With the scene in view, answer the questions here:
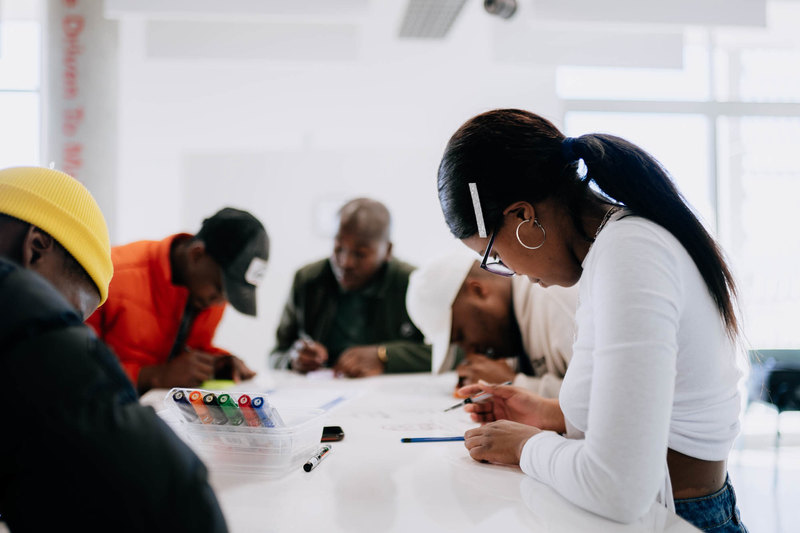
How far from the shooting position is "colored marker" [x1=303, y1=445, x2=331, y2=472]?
1031mm

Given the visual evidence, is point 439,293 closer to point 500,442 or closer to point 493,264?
point 493,264

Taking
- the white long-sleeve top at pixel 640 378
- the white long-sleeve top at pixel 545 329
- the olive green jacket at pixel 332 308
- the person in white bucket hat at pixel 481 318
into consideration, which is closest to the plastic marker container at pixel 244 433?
the white long-sleeve top at pixel 640 378

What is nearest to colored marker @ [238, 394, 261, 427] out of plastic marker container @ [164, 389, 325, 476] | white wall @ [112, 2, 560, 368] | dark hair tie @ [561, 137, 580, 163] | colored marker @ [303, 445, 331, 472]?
plastic marker container @ [164, 389, 325, 476]


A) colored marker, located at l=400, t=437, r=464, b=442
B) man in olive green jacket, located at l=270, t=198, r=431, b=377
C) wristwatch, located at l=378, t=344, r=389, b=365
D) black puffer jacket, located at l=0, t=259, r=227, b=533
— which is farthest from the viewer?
man in olive green jacket, located at l=270, t=198, r=431, b=377

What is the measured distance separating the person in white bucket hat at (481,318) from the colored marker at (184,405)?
1.01 meters

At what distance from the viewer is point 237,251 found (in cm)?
209

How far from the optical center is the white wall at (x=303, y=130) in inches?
175

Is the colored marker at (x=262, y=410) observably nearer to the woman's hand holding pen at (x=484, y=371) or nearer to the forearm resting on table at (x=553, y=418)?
the forearm resting on table at (x=553, y=418)

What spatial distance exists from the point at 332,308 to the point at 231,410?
198 centimetres

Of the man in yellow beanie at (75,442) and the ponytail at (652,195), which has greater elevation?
the ponytail at (652,195)

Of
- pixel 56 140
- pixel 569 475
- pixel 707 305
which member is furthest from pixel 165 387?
pixel 56 140

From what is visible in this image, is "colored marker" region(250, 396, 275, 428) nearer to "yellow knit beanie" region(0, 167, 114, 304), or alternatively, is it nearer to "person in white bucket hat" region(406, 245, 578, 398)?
"yellow knit beanie" region(0, 167, 114, 304)

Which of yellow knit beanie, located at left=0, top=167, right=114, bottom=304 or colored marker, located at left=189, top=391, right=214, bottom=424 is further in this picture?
colored marker, located at left=189, top=391, right=214, bottom=424

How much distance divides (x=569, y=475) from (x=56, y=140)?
325 centimetres
